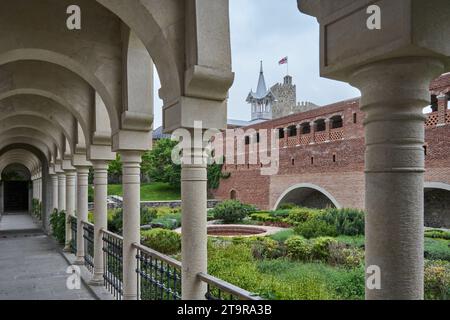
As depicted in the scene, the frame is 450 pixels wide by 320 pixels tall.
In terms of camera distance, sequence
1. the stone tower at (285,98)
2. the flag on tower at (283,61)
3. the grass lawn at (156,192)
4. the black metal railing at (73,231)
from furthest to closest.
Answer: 1. the stone tower at (285,98)
2. the flag on tower at (283,61)
3. the grass lawn at (156,192)
4. the black metal railing at (73,231)

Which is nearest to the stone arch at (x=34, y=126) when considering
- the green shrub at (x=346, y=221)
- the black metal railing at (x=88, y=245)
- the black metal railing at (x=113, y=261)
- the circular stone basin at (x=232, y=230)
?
the black metal railing at (x=88, y=245)

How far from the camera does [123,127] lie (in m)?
5.04

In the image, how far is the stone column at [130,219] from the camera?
16.3 feet

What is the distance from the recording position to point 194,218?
334cm

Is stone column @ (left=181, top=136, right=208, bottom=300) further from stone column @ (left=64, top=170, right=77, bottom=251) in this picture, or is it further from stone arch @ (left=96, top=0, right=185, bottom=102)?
stone column @ (left=64, top=170, right=77, bottom=251)

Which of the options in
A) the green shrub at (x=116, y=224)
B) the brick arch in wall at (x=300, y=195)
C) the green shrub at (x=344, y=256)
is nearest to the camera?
the green shrub at (x=344, y=256)

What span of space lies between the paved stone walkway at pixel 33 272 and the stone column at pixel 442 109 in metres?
16.5

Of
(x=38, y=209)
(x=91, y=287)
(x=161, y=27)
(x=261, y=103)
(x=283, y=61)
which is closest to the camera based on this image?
(x=161, y=27)

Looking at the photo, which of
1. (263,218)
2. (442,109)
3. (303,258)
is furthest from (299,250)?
(442,109)

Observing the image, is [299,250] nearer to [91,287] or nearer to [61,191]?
[91,287]

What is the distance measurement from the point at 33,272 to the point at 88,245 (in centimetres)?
116

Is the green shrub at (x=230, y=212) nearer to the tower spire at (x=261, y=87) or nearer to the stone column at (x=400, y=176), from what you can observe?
the stone column at (x=400, y=176)

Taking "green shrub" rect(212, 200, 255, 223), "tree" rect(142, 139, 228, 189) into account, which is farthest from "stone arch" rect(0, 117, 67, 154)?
"tree" rect(142, 139, 228, 189)
